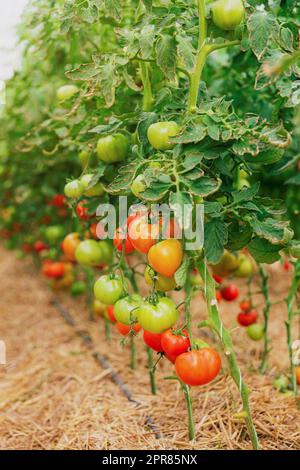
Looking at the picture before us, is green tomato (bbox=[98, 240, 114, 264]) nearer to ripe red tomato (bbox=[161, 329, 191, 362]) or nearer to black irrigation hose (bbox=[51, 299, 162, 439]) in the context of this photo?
ripe red tomato (bbox=[161, 329, 191, 362])

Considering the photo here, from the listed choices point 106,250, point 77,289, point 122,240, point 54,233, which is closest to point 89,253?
point 106,250

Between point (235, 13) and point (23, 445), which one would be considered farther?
point (23, 445)

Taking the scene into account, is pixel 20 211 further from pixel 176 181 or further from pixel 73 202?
pixel 176 181

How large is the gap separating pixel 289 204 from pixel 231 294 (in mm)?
433

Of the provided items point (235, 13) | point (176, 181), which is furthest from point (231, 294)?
point (235, 13)

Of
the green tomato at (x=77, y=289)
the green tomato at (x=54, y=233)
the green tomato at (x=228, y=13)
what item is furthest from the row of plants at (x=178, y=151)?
the green tomato at (x=77, y=289)

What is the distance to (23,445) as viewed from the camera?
174 cm

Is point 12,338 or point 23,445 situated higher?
point 12,338

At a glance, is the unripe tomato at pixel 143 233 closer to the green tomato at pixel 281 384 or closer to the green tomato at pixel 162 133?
the green tomato at pixel 162 133

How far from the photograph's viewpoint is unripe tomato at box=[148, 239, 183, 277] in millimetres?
1175

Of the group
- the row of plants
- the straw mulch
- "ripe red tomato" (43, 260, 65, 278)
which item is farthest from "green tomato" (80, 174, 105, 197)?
"ripe red tomato" (43, 260, 65, 278)

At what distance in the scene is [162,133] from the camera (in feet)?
3.92

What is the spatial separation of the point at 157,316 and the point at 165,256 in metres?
0.14

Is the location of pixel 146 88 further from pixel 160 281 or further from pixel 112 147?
pixel 160 281
